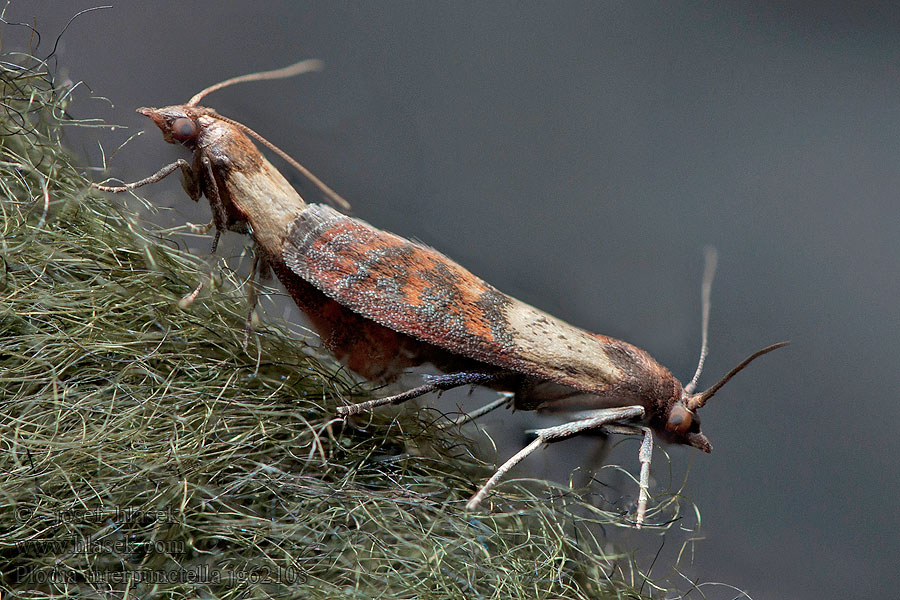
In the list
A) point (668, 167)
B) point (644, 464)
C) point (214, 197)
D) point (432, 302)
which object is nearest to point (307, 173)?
point (214, 197)

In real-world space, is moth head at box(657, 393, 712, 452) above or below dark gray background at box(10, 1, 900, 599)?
below

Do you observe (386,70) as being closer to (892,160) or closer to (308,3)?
(308,3)

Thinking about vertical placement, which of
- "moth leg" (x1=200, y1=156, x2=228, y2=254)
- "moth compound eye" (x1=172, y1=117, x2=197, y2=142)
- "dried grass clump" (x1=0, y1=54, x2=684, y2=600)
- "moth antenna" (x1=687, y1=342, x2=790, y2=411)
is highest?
"moth compound eye" (x1=172, y1=117, x2=197, y2=142)

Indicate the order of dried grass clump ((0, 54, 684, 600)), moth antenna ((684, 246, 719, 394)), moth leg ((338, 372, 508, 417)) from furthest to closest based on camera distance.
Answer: moth antenna ((684, 246, 719, 394)) → moth leg ((338, 372, 508, 417)) → dried grass clump ((0, 54, 684, 600))

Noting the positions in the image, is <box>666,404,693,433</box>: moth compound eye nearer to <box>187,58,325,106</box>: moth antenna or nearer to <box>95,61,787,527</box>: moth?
<box>95,61,787,527</box>: moth

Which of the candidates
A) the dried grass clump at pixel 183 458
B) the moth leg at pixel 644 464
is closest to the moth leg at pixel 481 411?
the dried grass clump at pixel 183 458

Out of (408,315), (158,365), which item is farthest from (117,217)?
(408,315)

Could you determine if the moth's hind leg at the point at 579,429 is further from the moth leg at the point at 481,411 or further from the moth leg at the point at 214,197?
the moth leg at the point at 214,197

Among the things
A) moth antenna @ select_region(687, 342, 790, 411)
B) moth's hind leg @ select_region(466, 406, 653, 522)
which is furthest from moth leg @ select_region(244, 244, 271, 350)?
moth antenna @ select_region(687, 342, 790, 411)
